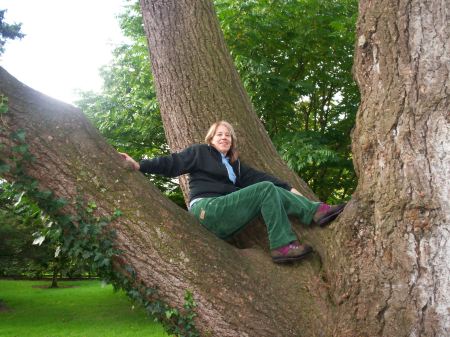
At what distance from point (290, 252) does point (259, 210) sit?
448 millimetres

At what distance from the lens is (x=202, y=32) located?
457 centimetres

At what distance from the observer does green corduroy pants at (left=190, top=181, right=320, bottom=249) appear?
131 inches

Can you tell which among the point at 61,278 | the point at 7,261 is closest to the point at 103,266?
the point at 7,261

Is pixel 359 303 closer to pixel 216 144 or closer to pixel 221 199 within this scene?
pixel 221 199

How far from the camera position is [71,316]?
642 inches

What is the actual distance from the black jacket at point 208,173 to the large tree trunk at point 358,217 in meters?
0.81

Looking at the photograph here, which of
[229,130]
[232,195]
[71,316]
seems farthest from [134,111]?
[71,316]

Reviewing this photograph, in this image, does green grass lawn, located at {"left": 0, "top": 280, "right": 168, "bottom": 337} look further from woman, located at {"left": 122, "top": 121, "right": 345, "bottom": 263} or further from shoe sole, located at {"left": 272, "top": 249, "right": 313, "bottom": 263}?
shoe sole, located at {"left": 272, "top": 249, "right": 313, "bottom": 263}

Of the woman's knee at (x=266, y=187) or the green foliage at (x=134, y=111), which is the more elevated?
the green foliage at (x=134, y=111)

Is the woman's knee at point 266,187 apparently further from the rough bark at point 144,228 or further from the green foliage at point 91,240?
the green foliage at point 91,240

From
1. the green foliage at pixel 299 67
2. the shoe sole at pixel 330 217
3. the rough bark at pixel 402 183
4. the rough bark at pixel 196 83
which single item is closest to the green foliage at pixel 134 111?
the green foliage at pixel 299 67

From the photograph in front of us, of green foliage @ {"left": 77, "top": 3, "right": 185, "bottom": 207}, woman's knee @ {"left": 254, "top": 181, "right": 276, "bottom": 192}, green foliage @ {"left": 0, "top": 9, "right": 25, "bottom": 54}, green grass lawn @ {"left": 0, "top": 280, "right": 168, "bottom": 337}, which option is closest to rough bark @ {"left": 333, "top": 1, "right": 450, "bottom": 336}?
woman's knee @ {"left": 254, "top": 181, "right": 276, "bottom": 192}

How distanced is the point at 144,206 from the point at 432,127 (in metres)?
1.93

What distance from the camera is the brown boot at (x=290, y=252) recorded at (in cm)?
323
